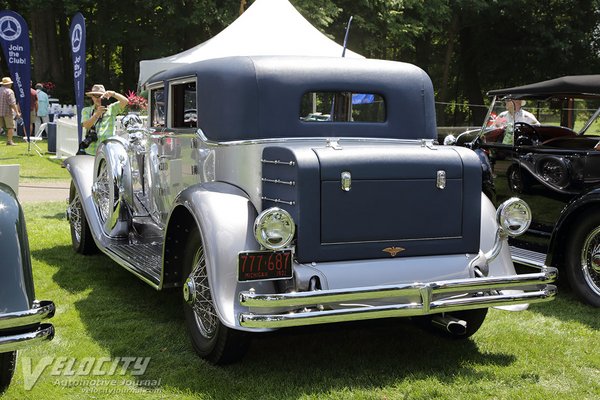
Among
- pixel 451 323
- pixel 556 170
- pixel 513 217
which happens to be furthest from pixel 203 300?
pixel 556 170

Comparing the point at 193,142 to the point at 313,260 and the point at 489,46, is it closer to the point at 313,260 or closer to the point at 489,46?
the point at 313,260

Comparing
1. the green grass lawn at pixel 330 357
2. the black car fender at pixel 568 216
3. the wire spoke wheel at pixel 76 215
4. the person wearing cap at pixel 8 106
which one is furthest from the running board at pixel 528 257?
the person wearing cap at pixel 8 106

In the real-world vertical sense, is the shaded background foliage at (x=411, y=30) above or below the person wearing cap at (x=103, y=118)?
above

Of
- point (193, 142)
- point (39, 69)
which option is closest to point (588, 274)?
point (193, 142)

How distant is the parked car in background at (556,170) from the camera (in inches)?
215

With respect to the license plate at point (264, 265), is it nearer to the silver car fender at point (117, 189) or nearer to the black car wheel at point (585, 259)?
the silver car fender at point (117, 189)

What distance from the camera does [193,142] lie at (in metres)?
4.72

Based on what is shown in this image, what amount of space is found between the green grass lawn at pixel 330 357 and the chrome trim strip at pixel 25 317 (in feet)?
2.49

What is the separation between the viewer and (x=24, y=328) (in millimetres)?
3051

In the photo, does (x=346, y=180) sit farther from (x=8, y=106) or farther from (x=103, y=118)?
(x=8, y=106)

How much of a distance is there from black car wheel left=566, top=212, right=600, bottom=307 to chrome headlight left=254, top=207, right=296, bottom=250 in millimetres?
2971

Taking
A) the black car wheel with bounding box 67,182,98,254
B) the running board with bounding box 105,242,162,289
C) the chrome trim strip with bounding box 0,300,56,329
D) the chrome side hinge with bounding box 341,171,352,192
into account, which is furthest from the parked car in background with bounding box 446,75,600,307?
the chrome trim strip with bounding box 0,300,56,329

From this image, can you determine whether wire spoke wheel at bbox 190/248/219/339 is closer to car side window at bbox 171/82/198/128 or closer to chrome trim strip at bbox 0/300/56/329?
chrome trim strip at bbox 0/300/56/329

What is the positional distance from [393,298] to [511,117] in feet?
12.6
